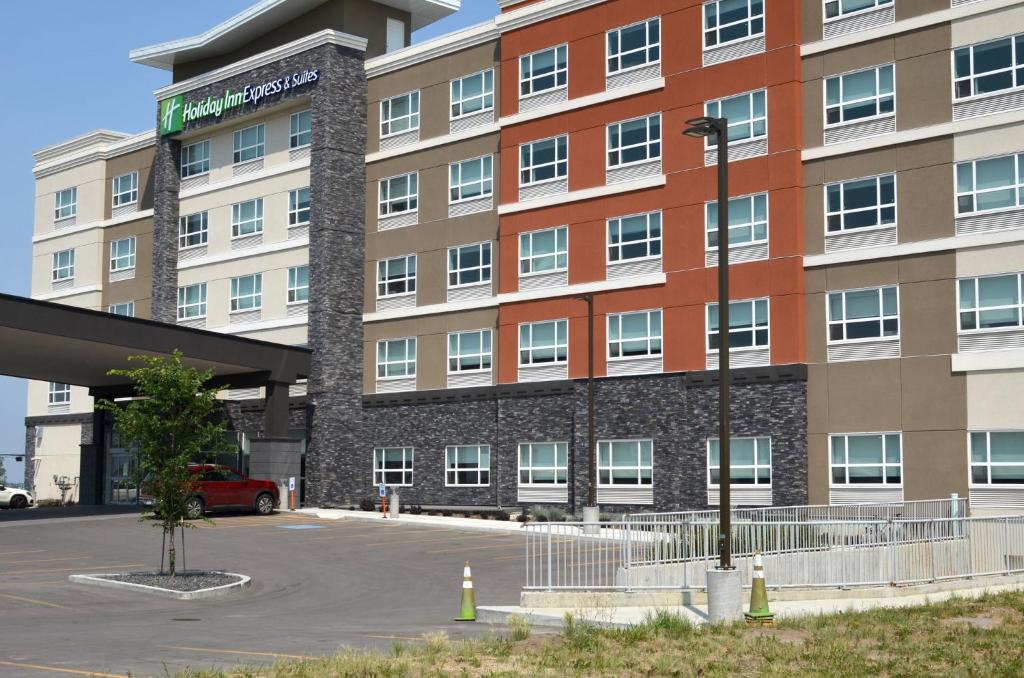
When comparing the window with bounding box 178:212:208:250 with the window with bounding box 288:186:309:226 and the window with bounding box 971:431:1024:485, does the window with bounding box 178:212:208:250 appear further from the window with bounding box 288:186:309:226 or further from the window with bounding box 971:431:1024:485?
the window with bounding box 971:431:1024:485

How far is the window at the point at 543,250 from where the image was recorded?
1900 inches

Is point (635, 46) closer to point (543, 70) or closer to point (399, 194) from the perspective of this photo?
point (543, 70)

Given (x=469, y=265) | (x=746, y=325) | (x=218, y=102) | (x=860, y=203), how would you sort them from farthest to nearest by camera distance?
(x=218, y=102)
(x=469, y=265)
(x=746, y=325)
(x=860, y=203)

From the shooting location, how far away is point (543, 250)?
160 feet

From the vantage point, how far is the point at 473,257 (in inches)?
2037

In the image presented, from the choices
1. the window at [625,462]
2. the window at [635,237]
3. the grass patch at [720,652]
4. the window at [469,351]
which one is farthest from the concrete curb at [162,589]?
the window at [469,351]

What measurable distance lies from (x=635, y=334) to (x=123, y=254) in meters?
34.4

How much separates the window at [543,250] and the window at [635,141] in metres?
3.51

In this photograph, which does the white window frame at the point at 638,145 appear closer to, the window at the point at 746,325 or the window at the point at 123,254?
the window at the point at 746,325

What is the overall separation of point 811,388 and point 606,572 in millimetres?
20542

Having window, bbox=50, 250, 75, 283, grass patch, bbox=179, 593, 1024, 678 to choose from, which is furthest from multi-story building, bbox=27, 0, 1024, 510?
grass patch, bbox=179, 593, 1024, 678

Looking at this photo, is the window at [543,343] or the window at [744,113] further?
the window at [543,343]

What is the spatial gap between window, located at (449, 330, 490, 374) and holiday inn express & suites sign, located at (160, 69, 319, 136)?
13.4 metres

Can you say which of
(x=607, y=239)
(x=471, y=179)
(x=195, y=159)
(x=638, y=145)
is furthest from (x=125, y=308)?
(x=638, y=145)
